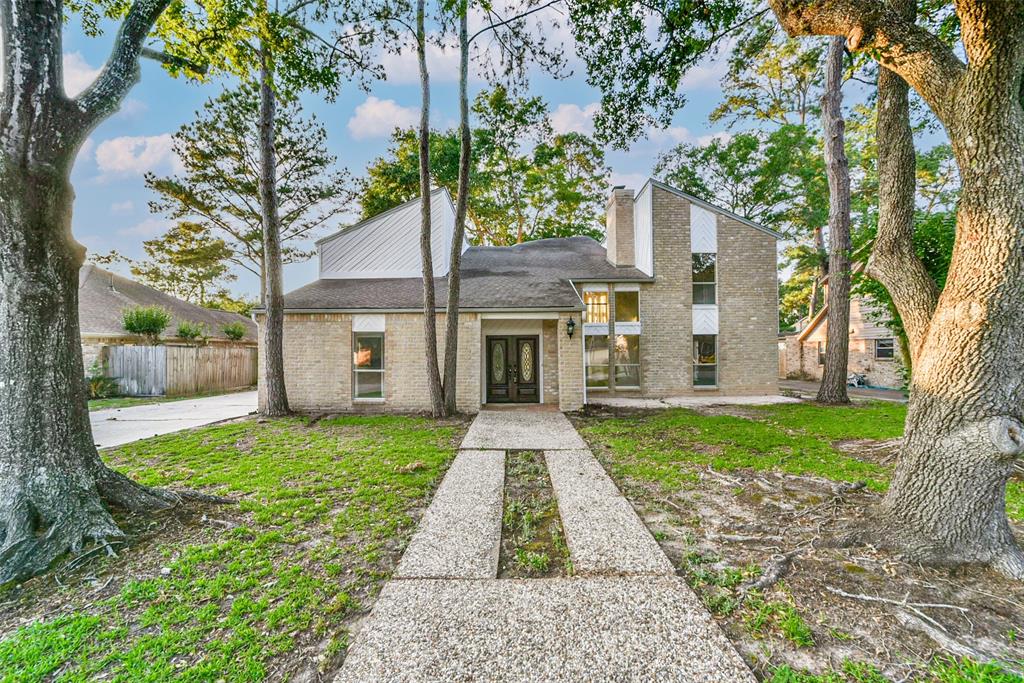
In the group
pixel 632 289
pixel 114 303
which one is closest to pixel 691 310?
pixel 632 289

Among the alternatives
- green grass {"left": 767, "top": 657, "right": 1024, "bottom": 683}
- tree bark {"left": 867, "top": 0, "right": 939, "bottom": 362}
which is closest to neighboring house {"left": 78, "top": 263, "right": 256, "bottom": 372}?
green grass {"left": 767, "top": 657, "right": 1024, "bottom": 683}

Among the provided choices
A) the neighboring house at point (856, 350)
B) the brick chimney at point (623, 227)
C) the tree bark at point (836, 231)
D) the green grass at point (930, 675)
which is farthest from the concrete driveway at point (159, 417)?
the neighboring house at point (856, 350)

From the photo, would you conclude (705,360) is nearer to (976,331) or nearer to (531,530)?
(976,331)

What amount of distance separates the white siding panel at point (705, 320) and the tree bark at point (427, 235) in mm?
8853

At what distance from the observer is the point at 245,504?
3990 millimetres

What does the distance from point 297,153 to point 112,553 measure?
18.5m

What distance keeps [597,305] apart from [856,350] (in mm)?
13389

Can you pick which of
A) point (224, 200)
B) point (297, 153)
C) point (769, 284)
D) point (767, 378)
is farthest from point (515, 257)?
point (224, 200)

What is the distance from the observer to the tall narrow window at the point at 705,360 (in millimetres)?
12750

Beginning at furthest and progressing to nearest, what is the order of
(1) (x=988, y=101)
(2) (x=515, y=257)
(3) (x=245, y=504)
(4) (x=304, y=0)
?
(2) (x=515, y=257)
(4) (x=304, y=0)
(3) (x=245, y=504)
(1) (x=988, y=101)

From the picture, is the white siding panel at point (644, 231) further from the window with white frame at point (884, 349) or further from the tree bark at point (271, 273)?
the window with white frame at point (884, 349)

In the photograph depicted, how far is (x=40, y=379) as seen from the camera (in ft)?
10.2

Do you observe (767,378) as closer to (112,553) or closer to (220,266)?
(112,553)

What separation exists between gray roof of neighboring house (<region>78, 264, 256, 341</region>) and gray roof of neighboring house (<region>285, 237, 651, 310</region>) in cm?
1256
